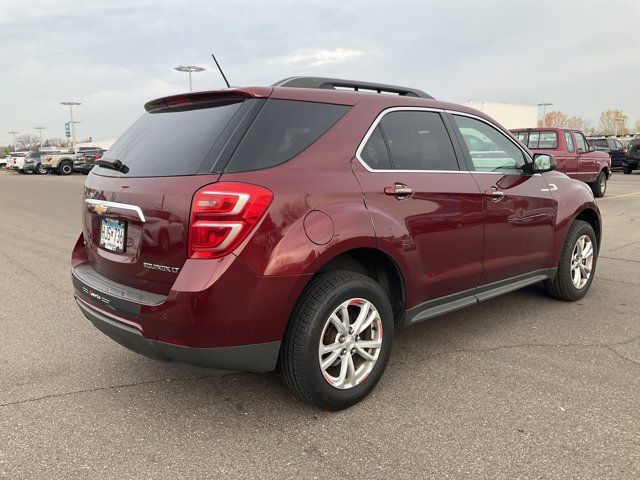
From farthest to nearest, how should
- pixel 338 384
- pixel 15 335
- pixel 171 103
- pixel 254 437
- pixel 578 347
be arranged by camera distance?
pixel 15 335 → pixel 578 347 → pixel 171 103 → pixel 338 384 → pixel 254 437

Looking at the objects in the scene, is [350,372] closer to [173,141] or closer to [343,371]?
[343,371]

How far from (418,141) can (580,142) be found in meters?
12.2

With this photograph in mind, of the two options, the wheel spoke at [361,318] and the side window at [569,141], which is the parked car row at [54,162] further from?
the wheel spoke at [361,318]

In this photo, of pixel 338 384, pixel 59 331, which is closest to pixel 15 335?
pixel 59 331

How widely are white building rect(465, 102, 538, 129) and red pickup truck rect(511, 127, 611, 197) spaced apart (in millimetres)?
38019

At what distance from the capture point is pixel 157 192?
267 cm

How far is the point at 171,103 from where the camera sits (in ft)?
10.6

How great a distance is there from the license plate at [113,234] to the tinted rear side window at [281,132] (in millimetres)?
745

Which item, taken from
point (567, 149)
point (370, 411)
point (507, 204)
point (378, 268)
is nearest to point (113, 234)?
point (378, 268)

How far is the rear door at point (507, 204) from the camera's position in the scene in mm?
3818

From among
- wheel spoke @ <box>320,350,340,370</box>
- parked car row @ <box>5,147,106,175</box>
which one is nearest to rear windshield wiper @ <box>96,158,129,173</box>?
wheel spoke @ <box>320,350,340,370</box>

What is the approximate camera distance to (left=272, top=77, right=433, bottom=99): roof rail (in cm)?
329

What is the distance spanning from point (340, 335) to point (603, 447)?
1375 millimetres

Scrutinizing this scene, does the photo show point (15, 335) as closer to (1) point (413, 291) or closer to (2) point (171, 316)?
(2) point (171, 316)
